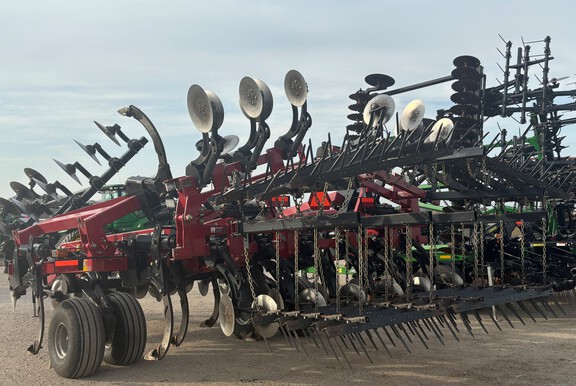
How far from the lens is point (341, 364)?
5.85 m

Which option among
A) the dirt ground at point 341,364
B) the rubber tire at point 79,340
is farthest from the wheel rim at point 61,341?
the dirt ground at point 341,364

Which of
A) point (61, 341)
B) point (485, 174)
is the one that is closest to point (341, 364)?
point (485, 174)

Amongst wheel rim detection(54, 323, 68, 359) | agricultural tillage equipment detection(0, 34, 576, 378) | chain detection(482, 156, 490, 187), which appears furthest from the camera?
chain detection(482, 156, 490, 187)

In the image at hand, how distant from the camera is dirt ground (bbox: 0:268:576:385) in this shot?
5.38m

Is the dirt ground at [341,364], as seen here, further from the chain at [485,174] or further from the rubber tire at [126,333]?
the chain at [485,174]

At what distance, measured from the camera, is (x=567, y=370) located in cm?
555

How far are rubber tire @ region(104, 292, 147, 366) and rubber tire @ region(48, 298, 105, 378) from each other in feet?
0.81

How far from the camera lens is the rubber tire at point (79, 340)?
559cm

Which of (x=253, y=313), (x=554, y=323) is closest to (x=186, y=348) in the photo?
(x=253, y=313)

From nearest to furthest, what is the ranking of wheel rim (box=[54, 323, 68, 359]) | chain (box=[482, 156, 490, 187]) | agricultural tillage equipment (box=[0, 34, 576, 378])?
agricultural tillage equipment (box=[0, 34, 576, 378]), wheel rim (box=[54, 323, 68, 359]), chain (box=[482, 156, 490, 187])

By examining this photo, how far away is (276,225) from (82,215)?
2.43 m

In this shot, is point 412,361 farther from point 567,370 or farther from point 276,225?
point 276,225

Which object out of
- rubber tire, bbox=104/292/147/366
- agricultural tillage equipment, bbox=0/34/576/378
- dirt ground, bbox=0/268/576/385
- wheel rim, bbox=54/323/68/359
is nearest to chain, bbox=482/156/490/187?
agricultural tillage equipment, bbox=0/34/576/378

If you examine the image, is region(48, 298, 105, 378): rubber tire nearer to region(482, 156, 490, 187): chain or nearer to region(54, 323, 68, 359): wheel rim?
region(54, 323, 68, 359): wheel rim
